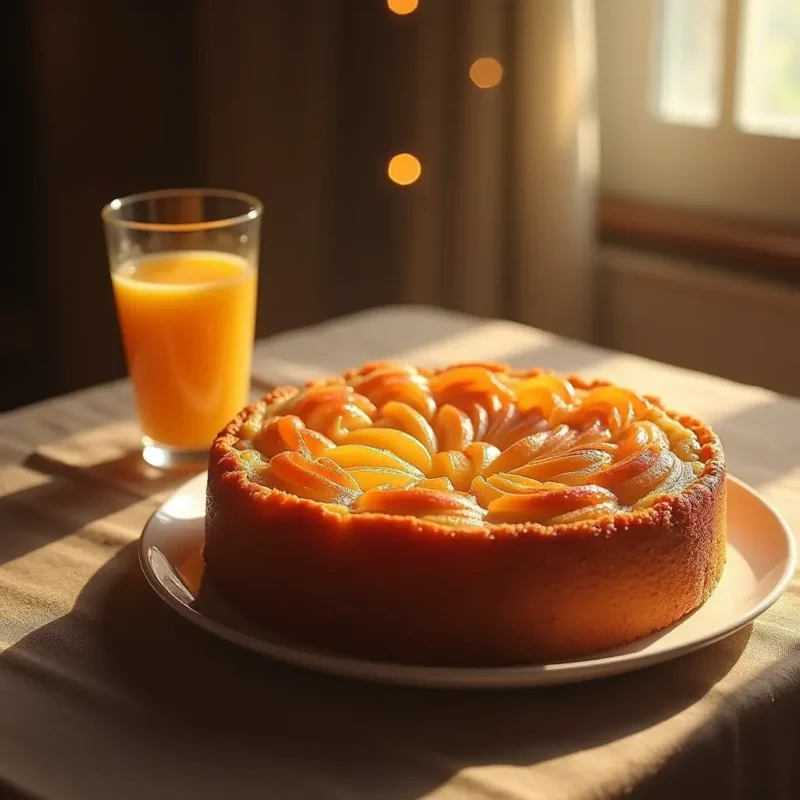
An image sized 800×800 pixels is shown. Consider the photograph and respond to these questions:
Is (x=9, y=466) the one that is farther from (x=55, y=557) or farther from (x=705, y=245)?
(x=705, y=245)

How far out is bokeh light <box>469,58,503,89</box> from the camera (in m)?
2.28

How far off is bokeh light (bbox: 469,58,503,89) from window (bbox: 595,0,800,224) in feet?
0.89

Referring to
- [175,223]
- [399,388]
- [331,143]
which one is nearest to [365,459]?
[399,388]

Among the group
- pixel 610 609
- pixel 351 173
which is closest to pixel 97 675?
pixel 610 609

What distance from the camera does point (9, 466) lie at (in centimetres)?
118

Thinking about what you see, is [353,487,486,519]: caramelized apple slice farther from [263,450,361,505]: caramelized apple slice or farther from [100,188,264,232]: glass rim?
[100,188,264,232]: glass rim

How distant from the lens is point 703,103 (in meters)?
2.34

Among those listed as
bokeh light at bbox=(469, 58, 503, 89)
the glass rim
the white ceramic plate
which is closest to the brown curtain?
bokeh light at bbox=(469, 58, 503, 89)

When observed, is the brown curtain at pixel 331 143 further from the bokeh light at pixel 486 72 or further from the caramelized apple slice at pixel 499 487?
the caramelized apple slice at pixel 499 487

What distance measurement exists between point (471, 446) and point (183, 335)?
0.41 meters

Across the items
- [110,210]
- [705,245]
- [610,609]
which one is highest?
[110,210]

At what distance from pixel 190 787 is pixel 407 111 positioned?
194 centimetres

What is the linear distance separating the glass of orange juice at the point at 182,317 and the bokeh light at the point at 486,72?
1160mm

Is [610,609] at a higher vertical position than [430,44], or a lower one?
lower
